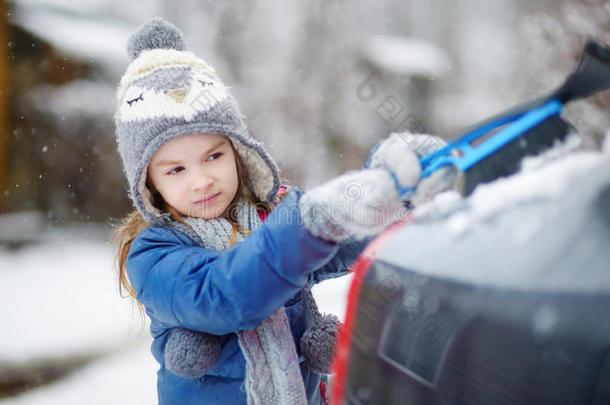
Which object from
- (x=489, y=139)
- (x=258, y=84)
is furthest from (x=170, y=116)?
(x=258, y=84)

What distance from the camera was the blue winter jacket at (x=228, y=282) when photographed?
0.76m

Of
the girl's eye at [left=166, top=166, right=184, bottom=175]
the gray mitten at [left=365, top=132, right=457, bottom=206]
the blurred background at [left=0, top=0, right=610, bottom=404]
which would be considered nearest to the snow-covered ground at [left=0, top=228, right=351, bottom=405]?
the blurred background at [left=0, top=0, right=610, bottom=404]

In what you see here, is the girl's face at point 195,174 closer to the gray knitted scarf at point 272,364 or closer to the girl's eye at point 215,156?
the girl's eye at point 215,156

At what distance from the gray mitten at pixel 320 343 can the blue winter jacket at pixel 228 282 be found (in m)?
0.04

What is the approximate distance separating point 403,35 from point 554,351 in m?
5.88

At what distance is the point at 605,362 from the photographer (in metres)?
0.45

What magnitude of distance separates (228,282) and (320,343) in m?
0.38

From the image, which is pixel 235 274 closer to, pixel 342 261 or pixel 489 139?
pixel 342 261

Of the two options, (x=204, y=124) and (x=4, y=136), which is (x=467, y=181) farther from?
(x=4, y=136)

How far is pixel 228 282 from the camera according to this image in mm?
812

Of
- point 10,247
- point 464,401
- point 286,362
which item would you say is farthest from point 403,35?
point 464,401

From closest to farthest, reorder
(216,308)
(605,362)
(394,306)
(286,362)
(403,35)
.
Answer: (605,362) → (394,306) → (216,308) → (286,362) → (403,35)

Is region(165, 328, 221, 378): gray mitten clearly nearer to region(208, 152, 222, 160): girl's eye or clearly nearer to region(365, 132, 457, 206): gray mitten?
region(208, 152, 222, 160): girl's eye

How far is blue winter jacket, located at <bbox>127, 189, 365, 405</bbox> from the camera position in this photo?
0.76 m
